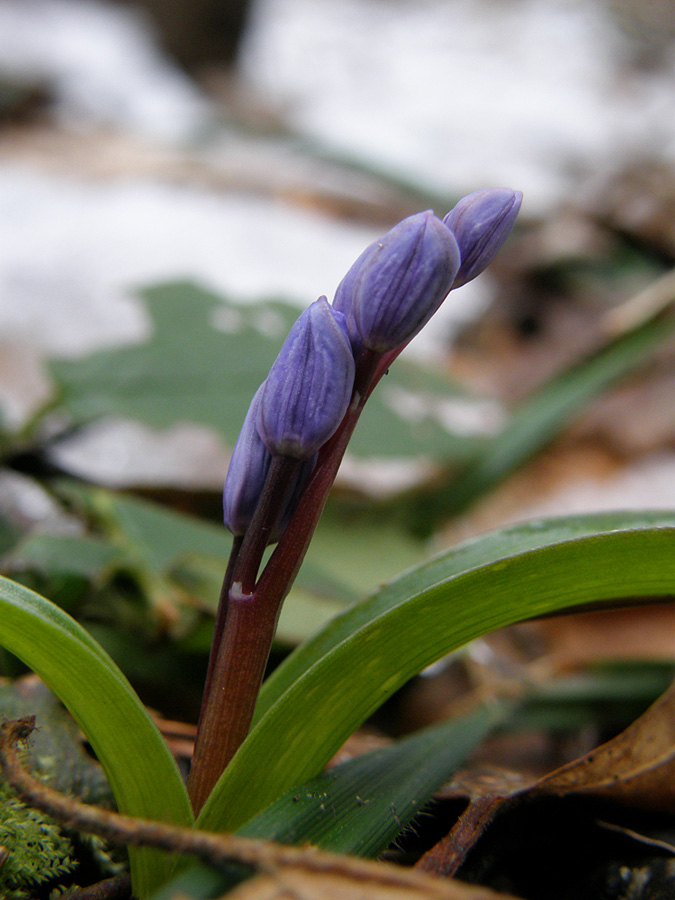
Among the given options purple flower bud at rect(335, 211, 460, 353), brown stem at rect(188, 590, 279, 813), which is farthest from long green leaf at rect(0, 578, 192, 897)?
purple flower bud at rect(335, 211, 460, 353)

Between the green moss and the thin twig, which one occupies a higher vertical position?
the thin twig

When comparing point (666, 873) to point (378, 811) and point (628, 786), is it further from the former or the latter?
point (378, 811)

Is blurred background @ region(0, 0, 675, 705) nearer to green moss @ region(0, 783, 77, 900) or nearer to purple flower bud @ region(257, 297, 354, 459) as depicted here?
green moss @ region(0, 783, 77, 900)

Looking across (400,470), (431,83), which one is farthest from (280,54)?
(400,470)

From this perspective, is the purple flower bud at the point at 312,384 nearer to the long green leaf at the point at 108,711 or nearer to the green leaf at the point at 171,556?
the long green leaf at the point at 108,711

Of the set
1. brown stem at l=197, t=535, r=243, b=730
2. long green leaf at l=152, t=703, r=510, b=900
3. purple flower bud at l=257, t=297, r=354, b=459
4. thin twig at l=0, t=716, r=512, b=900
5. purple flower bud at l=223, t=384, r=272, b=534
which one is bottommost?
long green leaf at l=152, t=703, r=510, b=900

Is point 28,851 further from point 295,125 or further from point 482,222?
point 295,125
